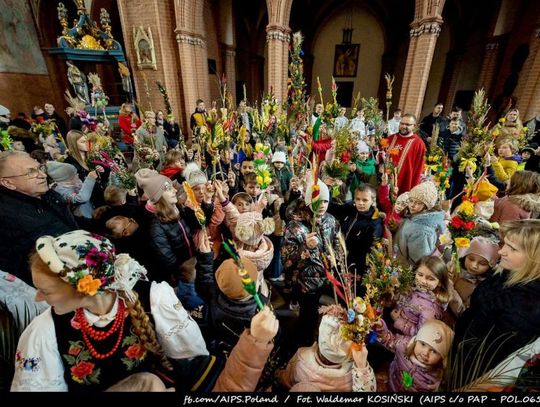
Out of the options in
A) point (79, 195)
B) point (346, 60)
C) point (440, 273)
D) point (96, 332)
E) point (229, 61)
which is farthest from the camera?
point (346, 60)

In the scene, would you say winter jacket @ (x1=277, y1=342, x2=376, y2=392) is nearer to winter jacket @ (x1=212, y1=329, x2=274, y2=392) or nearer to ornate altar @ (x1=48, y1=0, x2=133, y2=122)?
winter jacket @ (x1=212, y1=329, x2=274, y2=392)

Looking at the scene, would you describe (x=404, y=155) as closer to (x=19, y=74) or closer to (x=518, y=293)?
(x=518, y=293)

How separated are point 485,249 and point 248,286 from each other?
1.99 metres

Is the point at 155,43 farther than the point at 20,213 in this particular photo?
Yes

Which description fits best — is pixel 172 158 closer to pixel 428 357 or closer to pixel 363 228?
pixel 363 228

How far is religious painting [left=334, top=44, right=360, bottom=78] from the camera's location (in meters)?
14.6

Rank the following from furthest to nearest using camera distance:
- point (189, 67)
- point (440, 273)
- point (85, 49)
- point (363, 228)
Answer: point (189, 67) < point (85, 49) < point (363, 228) < point (440, 273)

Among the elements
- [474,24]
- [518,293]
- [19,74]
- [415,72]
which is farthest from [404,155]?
[19,74]

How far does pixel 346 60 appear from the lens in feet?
48.6

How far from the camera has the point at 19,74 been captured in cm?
973

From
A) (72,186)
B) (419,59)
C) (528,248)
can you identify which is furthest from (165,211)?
(419,59)

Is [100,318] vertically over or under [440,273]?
over

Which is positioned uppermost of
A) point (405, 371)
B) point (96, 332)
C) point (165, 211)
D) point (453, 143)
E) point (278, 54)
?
point (278, 54)

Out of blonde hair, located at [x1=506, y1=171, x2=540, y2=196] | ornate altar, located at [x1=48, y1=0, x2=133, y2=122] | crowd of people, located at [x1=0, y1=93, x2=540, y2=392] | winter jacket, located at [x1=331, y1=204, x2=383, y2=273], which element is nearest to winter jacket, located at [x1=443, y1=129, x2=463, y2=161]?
crowd of people, located at [x1=0, y1=93, x2=540, y2=392]
